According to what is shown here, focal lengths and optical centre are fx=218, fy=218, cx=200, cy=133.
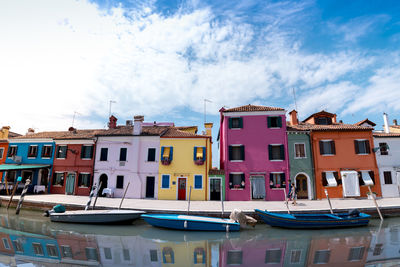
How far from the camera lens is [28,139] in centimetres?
2458

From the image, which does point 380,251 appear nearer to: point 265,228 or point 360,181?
point 265,228

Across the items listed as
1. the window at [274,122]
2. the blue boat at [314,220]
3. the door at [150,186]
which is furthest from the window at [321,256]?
the door at [150,186]

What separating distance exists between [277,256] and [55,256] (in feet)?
29.9

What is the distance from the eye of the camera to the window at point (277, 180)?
1978 cm

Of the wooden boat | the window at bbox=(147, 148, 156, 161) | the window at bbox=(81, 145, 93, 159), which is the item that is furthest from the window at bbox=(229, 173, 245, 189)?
the window at bbox=(81, 145, 93, 159)

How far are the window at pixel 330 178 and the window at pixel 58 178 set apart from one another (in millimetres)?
25773

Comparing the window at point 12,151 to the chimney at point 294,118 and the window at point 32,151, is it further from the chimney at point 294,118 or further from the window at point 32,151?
the chimney at point 294,118

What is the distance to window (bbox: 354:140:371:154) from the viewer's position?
794 inches

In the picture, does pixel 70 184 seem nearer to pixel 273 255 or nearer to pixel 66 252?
pixel 66 252

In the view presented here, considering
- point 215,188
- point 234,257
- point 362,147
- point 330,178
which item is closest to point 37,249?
point 234,257

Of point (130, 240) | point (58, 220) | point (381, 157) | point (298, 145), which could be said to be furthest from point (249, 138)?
point (58, 220)

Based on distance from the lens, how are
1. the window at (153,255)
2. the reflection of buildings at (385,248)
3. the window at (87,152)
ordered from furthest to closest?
the window at (87,152) → the window at (153,255) → the reflection of buildings at (385,248)

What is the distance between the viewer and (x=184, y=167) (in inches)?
821

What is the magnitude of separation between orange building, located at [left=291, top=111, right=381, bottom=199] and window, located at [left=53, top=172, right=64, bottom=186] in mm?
25164
